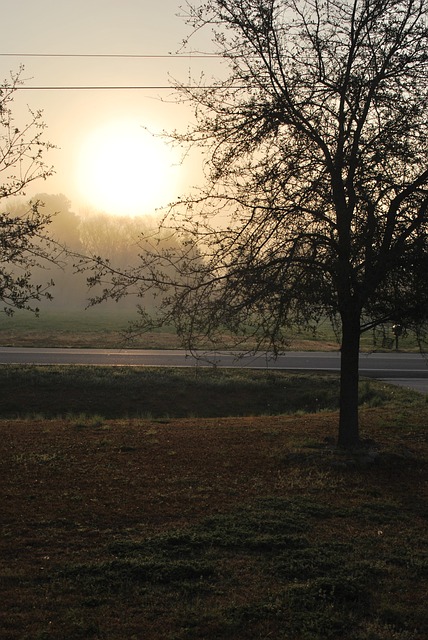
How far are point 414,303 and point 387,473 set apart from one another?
2131 millimetres

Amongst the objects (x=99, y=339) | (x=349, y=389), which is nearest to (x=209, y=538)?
(x=349, y=389)

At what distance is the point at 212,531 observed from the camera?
631 centimetres

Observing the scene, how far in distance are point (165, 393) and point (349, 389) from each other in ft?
25.6

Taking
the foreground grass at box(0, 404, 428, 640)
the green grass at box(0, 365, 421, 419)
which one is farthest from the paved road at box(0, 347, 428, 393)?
the foreground grass at box(0, 404, 428, 640)

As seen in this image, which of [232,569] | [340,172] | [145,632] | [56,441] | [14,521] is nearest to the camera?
[145,632]

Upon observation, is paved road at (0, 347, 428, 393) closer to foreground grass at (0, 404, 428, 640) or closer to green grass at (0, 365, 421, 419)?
green grass at (0, 365, 421, 419)

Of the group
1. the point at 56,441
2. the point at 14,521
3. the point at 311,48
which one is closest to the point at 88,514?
the point at 14,521

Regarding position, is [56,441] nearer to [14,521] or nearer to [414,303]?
[14,521]

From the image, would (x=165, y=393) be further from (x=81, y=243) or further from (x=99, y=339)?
(x=81, y=243)

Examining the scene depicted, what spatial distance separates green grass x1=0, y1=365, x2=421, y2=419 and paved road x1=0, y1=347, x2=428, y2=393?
1937 mm

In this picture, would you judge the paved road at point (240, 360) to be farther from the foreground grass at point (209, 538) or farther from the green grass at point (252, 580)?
the green grass at point (252, 580)

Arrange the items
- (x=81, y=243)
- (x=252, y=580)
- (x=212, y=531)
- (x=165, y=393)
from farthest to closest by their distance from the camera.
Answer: (x=81, y=243) → (x=165, y=393) → (x=212, y=531) → (x=252, y=580)

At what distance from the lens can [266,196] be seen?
8.91 metres

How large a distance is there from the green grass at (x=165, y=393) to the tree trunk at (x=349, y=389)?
18.4 ft
